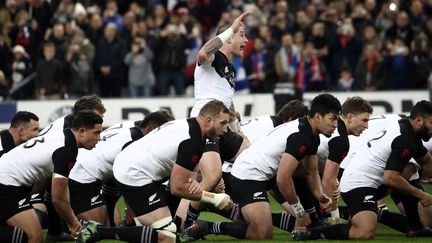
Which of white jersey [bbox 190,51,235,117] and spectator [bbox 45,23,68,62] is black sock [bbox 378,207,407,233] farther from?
spectator [bbox 45,23,68,62]

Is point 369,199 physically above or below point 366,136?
below

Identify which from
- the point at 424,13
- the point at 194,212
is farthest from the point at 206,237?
the point at 424,13

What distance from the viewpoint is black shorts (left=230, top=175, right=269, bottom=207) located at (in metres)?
12.6

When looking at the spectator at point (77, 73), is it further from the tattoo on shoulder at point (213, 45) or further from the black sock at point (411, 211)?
the black sock at point (411, 211)

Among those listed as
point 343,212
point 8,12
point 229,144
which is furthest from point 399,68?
point 229,144

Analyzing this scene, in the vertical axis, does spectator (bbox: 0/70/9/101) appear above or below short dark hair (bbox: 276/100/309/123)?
below

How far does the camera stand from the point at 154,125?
42.2 feet

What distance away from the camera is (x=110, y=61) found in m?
24.4

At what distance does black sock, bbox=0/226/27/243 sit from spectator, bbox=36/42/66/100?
1285 cm

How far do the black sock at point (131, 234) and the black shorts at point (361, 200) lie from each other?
103 inches

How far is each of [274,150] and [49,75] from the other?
474 inches

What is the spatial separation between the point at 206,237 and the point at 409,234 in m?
2.34

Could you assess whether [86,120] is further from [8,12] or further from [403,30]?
[403,30]

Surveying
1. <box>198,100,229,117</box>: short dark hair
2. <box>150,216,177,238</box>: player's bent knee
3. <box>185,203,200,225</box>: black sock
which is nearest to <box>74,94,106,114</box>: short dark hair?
<box>185,203,200,225</box>: black sock
